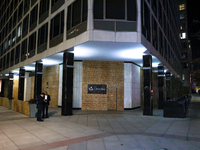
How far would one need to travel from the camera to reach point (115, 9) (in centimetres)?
1259

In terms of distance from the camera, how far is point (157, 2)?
1988 centimetres

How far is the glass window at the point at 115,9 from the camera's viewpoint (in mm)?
12547

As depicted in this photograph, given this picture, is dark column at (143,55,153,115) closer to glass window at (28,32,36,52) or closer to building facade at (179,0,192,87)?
glass window at (28,32,36,52)

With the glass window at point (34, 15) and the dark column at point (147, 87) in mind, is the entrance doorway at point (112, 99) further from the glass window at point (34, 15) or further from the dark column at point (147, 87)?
the glass window at point (34, 15)

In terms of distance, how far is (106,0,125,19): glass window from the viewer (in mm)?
12547

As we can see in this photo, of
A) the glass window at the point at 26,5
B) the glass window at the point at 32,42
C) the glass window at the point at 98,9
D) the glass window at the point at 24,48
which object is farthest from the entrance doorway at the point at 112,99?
the glass window at the point at 26,5

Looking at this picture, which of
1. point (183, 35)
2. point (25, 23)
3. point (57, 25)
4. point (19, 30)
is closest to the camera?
point (57, 25)

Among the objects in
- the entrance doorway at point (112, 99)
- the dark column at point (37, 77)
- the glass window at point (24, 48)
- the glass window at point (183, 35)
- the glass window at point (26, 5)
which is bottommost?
the entrance doorway at point (112, 99)

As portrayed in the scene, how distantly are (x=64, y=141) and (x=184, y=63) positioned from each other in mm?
68365

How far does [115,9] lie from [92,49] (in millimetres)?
3450

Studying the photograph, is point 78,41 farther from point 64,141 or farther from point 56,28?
point 64,141

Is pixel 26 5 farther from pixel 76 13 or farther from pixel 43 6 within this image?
pixel 76 13

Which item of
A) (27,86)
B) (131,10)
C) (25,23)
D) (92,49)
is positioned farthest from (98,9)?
(27,86)

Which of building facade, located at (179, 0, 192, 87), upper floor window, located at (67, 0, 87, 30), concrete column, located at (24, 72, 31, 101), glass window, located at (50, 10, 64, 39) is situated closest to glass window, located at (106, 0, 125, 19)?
upper floor window, located at (67, 0, 87, 30)
